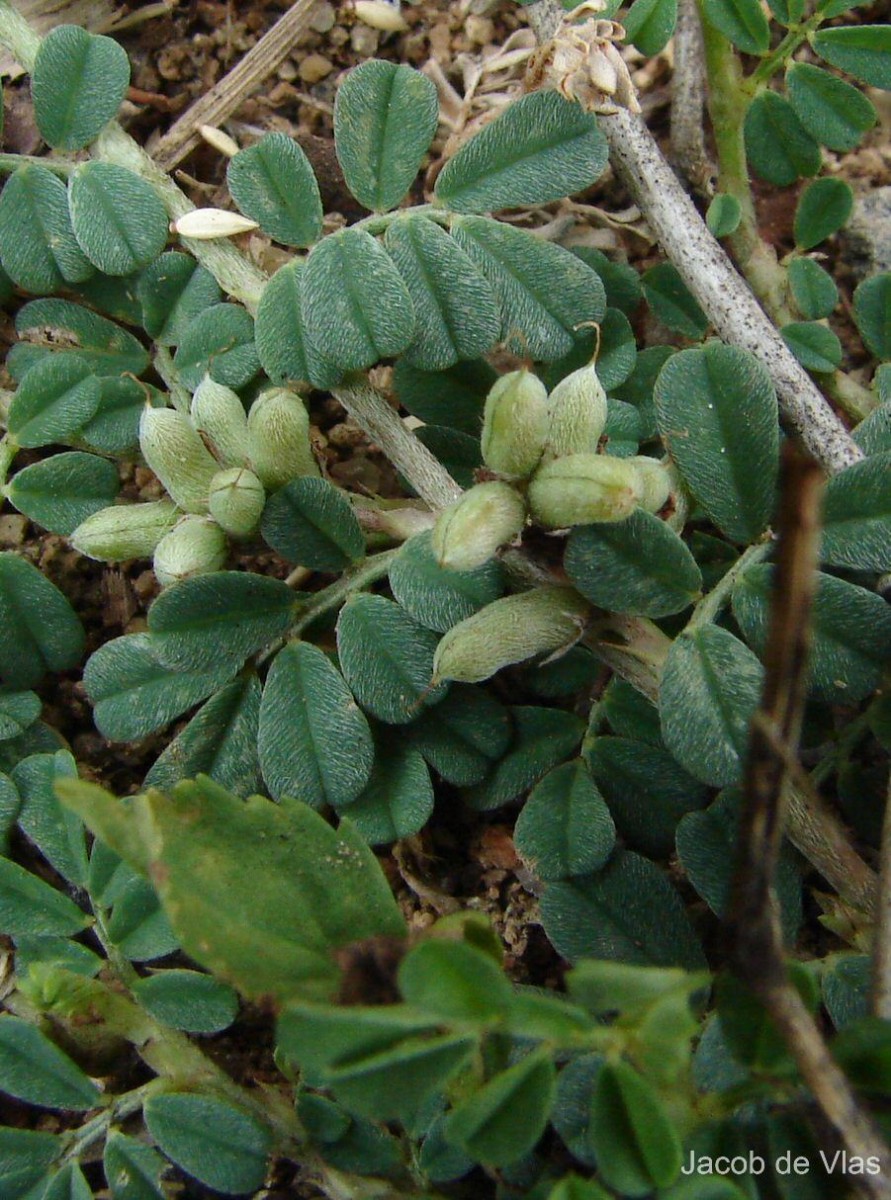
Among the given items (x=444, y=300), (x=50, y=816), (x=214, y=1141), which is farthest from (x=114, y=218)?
(x=214, y=1141)

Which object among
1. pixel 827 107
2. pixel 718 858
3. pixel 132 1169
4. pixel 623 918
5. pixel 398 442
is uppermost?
pixel 827 107

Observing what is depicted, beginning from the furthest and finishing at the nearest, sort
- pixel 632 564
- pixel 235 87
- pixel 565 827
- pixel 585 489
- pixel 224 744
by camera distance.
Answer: pixel 235 87
pixel 224 744
pixel 565 827
pixel 632 564
pixel 585 489

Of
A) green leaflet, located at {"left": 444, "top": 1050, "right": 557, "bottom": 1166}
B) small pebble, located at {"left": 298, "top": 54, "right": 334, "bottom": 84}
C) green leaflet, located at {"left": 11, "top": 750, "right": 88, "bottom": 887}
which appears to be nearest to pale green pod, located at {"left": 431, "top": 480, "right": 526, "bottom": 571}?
green leaflet, located at {"left": 444, "top": 1050, "right": 557, "bottom": 1166}

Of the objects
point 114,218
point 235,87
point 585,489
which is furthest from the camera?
point 235,87

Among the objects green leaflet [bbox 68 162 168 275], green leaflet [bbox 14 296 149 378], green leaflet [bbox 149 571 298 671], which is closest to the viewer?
green leaflet [bbox 149 571 298 671]

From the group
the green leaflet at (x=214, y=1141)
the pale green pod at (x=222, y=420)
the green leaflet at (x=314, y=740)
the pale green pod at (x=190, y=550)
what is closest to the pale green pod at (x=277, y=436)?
the pale green pod at (x=222, y=420)

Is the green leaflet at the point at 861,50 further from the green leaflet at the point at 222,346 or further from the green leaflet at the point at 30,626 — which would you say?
the green leaflet at the point at 30,626

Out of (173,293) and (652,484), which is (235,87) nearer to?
(173,293)

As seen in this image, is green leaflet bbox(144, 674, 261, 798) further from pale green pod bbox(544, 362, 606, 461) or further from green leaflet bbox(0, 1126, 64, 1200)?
pale green pod bbox(544, 362, 606, 461)
